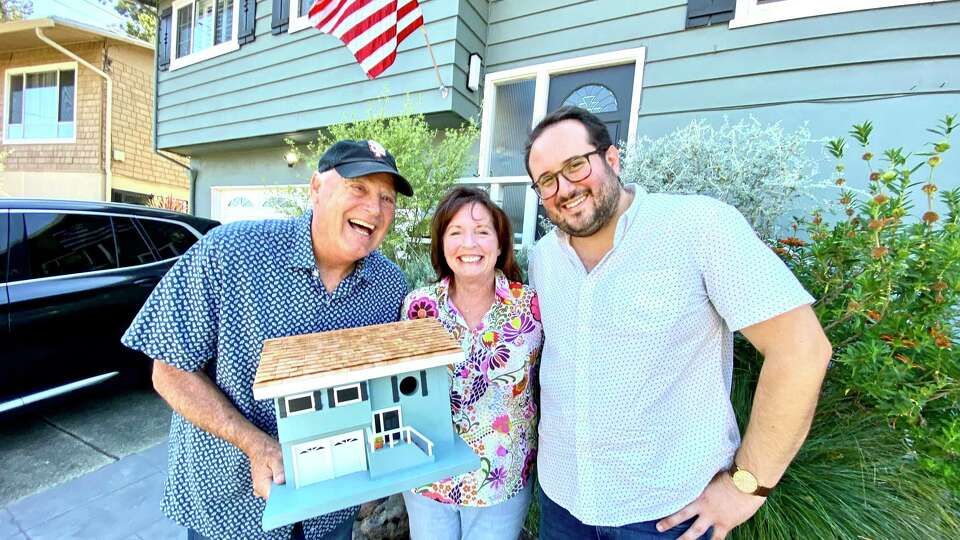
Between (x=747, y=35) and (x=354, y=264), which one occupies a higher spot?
(x=747, y=35)

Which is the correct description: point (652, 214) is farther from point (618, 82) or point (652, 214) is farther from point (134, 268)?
point (134, 268)

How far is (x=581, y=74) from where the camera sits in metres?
4.31

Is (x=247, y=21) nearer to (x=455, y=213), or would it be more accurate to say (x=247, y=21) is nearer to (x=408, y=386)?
(x=455, y=213)

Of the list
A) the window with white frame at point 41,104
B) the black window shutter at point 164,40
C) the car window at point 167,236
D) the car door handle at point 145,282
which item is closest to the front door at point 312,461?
the car door handle at point 145,282

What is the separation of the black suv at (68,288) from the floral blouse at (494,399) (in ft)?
10.4

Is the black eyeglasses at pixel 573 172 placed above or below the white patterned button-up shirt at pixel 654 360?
above

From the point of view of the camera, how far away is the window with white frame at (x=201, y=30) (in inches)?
260

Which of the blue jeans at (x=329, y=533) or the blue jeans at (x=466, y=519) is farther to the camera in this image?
the blue jeans at (x=466, y=519)

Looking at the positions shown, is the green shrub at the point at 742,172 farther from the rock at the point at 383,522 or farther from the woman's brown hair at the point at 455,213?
the rock at the point at 383,522

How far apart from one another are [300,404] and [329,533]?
32.4 inches

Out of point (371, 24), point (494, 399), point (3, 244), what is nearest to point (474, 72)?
point (371, 24)

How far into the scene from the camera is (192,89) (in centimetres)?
698

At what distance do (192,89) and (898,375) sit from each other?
30.1ft

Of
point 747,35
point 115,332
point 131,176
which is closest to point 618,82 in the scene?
point 747,35
